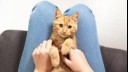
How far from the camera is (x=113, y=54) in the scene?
3.97ft

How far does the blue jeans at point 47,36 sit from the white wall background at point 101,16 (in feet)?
1.01

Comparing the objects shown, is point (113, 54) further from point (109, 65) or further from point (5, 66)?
point (5, 66)

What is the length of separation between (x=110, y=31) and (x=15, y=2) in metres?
0.64

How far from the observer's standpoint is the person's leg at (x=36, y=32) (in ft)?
3.61

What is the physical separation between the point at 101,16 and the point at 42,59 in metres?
0.61

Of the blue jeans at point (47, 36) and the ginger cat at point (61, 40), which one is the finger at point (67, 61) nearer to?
the ginger cat at point (61, 40)

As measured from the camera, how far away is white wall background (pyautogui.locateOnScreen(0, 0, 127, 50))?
1.41 m

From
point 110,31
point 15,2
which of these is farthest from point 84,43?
point 15,2

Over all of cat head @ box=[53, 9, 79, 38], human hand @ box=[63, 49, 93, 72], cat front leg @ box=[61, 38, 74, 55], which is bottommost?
human hand @ box=[63, 49, 93, 72]

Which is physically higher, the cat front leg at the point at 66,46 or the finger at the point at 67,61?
the cat front leg at the point at 66,46

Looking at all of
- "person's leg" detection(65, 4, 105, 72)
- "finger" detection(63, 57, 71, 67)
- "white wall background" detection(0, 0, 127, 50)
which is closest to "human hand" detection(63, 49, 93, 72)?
"finger" detection(63, 57, 71, 67)

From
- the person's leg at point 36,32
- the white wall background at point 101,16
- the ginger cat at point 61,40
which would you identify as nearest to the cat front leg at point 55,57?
the ginger cat at point 61,40

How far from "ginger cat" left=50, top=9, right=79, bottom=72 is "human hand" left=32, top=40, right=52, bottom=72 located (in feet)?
0.14

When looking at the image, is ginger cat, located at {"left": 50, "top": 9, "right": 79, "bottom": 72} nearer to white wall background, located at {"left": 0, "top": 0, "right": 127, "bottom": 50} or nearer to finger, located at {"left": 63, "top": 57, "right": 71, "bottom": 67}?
finger, located at {"left": 63, "top": 57, "right": 71, "bottom": 67}
